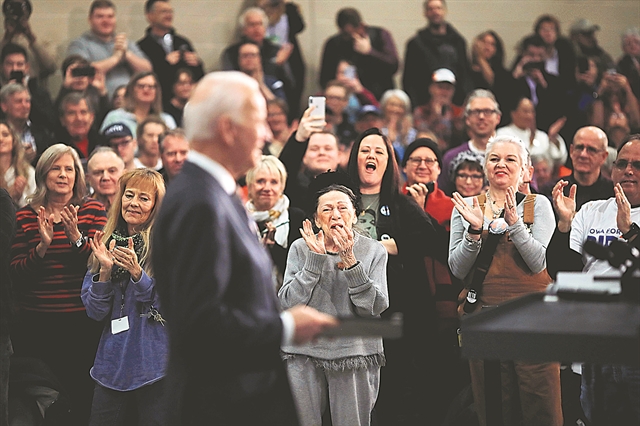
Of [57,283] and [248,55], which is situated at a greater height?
[248,55]

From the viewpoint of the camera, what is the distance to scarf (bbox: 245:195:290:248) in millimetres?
5473

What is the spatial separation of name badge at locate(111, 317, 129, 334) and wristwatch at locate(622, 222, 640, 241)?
238cm

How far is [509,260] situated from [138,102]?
146 inches

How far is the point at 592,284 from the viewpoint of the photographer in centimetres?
286

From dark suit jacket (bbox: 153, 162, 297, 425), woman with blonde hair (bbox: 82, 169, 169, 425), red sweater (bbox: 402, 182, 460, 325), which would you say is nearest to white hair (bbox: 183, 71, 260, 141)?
dark suit jacket (bbox: 153, 162, 297, 425)

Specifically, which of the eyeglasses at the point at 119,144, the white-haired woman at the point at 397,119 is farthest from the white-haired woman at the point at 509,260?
the white-haired woman at the point at 397,119

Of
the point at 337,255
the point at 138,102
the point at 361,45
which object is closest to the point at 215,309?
the point at 337,255

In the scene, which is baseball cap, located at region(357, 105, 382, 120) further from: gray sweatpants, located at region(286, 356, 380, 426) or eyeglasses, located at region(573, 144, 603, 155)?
gray sweatpants, located at region(286, 356, 380, 426)

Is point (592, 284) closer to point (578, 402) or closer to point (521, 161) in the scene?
point (521, 161)

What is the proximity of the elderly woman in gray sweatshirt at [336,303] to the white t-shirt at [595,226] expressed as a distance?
98 cm

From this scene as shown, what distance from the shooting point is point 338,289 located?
15.3 feet

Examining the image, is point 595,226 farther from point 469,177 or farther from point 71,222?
point 71,222

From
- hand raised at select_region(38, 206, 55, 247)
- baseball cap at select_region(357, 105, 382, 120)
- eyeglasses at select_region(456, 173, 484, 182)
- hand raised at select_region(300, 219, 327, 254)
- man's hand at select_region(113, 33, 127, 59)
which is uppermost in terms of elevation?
man's hand at select_region(113, 33, 127, 59)

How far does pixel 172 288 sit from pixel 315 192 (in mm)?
2376
